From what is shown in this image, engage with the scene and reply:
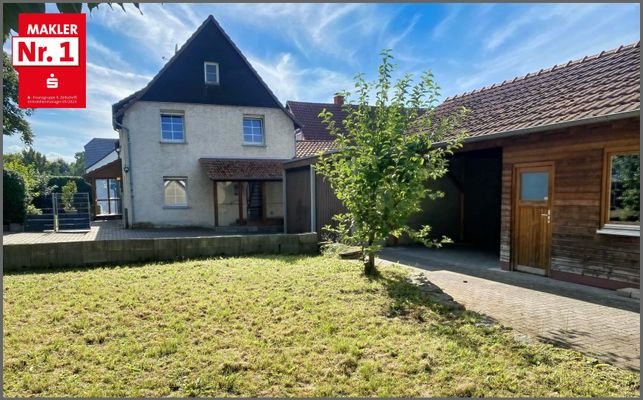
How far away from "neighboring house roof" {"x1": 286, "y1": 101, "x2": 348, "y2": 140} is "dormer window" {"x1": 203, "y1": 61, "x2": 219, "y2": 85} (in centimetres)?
560

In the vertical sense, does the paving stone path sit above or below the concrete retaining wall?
below

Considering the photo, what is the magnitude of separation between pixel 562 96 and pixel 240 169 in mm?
13352

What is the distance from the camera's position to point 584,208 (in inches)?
264

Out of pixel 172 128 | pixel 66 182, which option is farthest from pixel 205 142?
pixel 66 182

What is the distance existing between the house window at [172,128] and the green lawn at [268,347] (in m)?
12.3

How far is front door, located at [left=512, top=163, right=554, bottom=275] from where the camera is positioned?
24.5 feet

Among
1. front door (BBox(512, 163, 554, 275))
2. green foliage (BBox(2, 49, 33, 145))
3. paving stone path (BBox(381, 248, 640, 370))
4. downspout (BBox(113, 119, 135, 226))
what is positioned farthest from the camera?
green foliage (BBox(2, 49, 33, 145))

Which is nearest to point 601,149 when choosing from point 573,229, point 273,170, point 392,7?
point 573,229

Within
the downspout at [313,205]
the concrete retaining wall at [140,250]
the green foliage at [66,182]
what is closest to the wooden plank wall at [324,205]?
the downspout at [313,205]

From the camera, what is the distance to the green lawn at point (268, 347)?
3.25 metres

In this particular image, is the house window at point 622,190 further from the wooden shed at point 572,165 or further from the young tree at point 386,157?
the young tree at point 386,157

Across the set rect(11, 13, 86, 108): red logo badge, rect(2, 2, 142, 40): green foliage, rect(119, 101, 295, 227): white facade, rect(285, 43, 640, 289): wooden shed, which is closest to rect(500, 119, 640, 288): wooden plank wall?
rect(285, 43, 640, 289): wooden shed

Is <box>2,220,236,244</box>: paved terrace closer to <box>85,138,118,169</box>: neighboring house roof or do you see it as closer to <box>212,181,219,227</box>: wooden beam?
<box>212,181,219,227</box>: wooden beam

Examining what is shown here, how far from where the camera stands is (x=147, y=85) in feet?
55.1
